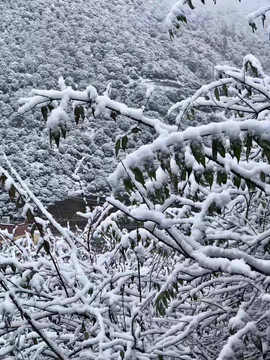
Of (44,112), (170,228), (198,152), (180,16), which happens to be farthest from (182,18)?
(170,228)

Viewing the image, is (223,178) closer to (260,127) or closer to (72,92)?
(260,127)

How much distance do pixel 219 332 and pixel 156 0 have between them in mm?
73156

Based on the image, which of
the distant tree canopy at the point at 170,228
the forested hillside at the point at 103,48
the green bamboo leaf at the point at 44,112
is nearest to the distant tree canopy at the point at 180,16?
the distant tree canopy at the point at 170,228

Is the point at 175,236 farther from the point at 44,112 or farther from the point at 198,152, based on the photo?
the point at 44,112

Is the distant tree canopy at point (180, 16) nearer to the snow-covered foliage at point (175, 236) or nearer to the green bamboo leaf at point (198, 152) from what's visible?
the snow-covered foliage at point (175, 236)

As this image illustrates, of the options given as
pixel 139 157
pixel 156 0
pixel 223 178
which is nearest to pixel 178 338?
pixel 223 178

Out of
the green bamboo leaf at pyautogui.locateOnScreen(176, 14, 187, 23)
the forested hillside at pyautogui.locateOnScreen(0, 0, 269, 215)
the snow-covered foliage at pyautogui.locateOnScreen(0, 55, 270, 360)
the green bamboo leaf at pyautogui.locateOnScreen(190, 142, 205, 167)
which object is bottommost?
the forested hillside at pyautogui.locateOnScreen(0, 0, 269, 215)

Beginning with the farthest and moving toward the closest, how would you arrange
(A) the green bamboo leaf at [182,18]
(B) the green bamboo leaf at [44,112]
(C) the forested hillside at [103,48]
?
(C) the forested hillside at [103,48], (A) the green bamboo leaf at [182,18], (B) the green bamboo leaf at [44,112]

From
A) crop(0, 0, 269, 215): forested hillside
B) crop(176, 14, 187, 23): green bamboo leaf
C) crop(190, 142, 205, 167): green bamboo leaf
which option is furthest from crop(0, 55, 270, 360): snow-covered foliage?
crop(0, 0, 269, 215): forested hillside

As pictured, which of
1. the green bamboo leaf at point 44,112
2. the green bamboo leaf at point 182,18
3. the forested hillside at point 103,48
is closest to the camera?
the green bamboo leaf at point 44,112

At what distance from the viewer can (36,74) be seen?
5000 cm

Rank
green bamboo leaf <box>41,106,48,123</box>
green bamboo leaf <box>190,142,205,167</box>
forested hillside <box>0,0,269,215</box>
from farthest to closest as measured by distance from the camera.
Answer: forested hillside <box>0,0,269,215</box>
green bamboo leaf <box>41,106,48,123</box>
green bamboo leaf <box>190,142,205,167</box>

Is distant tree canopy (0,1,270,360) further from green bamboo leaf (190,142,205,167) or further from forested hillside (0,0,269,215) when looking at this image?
forested hillside (0,0,269,215)

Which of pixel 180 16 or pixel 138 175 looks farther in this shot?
pixel 180 16
